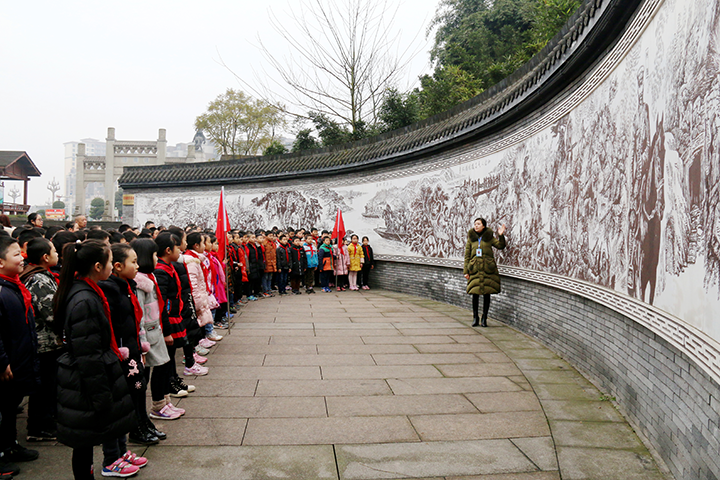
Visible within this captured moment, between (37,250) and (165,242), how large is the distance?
97 cm

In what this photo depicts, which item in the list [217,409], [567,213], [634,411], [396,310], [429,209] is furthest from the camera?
[429,209]

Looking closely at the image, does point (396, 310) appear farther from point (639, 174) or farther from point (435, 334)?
point (639, 174)

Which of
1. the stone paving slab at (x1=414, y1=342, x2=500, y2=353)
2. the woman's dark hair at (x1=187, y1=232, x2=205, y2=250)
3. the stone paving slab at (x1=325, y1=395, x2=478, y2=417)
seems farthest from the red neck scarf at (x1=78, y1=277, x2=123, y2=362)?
the stone paving slab at (x1=414, y1=342, x2=500, y2=353)

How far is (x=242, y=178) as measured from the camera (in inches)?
738

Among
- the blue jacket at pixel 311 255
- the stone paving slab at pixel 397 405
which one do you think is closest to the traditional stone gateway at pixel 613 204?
the stone paving slab at pixel 397 405

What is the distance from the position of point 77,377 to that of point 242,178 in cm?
1632

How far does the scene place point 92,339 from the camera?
9.80 feet

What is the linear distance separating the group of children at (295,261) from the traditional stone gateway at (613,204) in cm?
255

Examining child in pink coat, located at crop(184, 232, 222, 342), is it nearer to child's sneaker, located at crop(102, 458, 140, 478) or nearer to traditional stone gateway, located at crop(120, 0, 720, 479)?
child's sneaker, located at crop(102, 458, 140, 478)

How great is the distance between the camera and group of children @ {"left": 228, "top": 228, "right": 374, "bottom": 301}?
11586 mm

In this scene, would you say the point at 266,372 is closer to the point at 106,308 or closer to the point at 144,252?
the point at 144,252

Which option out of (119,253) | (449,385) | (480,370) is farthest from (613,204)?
(119,253)

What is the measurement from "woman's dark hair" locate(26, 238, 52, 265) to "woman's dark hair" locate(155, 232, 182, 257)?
0.84 meters

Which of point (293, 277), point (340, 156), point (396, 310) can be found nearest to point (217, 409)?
point (396, 310)
